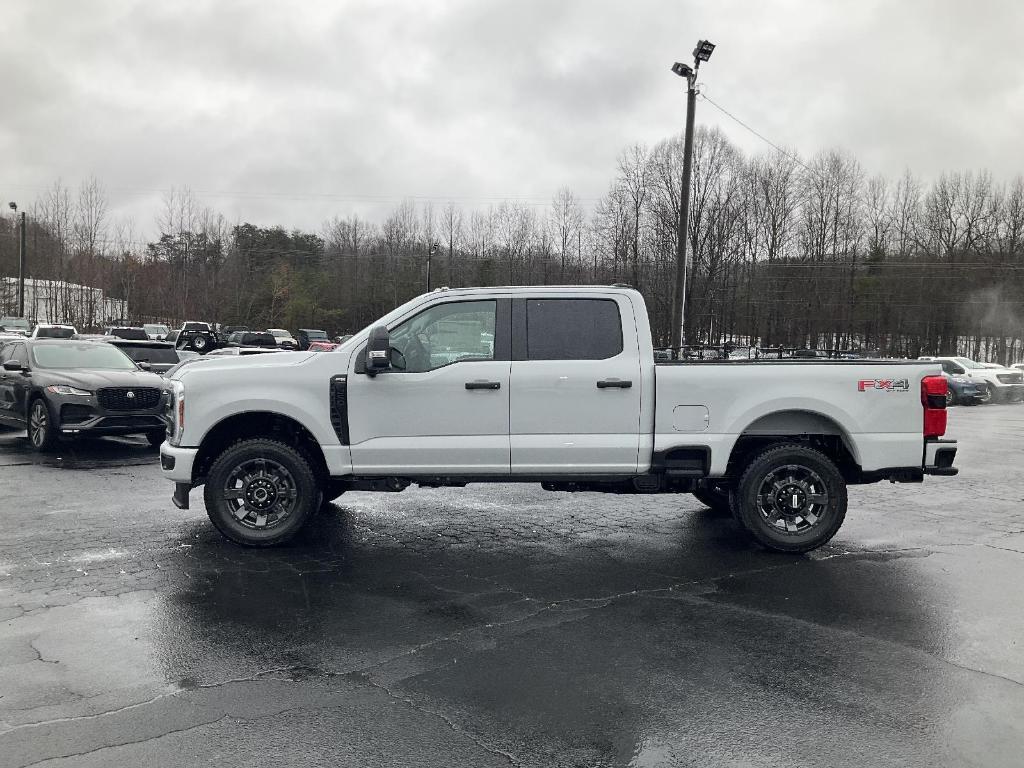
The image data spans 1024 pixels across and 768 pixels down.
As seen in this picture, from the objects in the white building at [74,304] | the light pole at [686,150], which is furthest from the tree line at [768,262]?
the light pole at [686,150]

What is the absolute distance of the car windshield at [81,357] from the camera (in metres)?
12.8

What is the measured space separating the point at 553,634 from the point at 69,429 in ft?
32.0

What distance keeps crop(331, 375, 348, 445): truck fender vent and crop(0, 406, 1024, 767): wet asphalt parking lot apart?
1019 mm

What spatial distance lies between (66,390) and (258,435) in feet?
22.0

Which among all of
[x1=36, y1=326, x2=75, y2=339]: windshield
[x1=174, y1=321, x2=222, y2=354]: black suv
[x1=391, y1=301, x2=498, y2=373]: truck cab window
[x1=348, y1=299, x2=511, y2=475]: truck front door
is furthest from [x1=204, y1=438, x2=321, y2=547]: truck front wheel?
[x1=174, y1=321, x2=222, y2=354]: black suv

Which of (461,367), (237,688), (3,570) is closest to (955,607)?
(461,367)

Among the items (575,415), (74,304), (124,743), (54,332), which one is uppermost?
(74,304)

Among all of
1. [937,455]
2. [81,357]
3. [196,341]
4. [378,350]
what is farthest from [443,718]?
[196,341]

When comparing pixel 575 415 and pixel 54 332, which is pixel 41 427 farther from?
pixel 54 332

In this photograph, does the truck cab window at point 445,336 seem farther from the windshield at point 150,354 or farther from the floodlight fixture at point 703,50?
the floodlight fixture at point 703,50

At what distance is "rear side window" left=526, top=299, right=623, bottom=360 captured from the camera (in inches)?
259

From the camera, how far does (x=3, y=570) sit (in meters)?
5.92

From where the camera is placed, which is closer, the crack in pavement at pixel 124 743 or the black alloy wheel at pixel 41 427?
the crack in pavement at pixel 124 743

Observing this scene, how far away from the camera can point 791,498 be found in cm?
669
